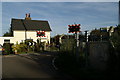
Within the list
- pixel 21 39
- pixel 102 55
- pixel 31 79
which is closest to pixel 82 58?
pixel 102 55

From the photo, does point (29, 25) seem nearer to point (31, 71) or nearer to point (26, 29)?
point (26, 29)

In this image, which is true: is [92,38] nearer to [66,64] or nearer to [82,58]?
[82,58]

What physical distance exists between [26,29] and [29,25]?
7.63 ft

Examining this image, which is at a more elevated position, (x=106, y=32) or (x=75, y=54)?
(x=106, y=32)

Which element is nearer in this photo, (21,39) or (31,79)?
(31,79)

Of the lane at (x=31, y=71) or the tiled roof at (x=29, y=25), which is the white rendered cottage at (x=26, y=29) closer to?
the tiled roof at (x=29, y=25)

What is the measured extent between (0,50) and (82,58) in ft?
61.4

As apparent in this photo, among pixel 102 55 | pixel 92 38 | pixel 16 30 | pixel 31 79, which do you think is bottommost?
pixel 31 79

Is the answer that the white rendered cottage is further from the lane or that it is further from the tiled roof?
the lane

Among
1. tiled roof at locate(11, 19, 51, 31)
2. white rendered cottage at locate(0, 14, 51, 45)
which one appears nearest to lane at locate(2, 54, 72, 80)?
white rendered cottage at locate(0, 14, 51, 45)

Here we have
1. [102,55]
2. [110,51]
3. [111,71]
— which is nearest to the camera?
[111,71]

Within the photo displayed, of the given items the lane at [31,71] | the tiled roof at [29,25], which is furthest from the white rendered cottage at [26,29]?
the lane at [31,71]

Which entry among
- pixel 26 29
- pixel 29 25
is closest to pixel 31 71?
pixel 26 29

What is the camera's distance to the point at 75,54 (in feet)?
34.7
